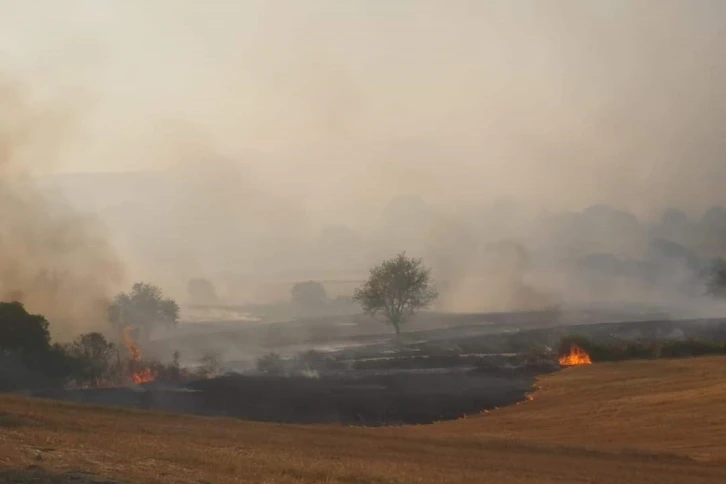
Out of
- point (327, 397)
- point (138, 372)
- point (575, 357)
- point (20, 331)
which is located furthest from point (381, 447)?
point (575, 357)

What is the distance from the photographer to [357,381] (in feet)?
286

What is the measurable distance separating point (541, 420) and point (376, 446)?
2303 centimetres

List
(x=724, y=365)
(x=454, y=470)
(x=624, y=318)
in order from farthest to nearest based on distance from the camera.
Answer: (x=624, y=318) < (x=724, y=365) < (x=454, y=470)

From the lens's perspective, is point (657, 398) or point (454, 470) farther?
point (657, 398)

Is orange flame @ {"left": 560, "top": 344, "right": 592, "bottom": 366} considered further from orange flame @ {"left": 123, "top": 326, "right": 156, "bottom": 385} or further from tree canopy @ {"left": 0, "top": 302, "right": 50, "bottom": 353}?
tree canopy @ {"left": 0, "top": 302, "right": 50, "bottom": 353}

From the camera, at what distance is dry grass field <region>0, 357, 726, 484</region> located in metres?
20.3

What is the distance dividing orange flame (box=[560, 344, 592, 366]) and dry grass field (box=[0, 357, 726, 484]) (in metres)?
35.1

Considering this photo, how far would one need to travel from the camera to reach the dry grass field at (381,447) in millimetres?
20266

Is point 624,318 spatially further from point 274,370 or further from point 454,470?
point 454,470

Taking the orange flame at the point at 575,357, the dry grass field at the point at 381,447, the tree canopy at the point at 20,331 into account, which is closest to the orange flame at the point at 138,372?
the tree canopy at the point at 20,331

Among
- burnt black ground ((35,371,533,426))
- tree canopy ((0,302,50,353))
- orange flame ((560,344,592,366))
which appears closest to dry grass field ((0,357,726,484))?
burnt black ground ((35,371,533,426))

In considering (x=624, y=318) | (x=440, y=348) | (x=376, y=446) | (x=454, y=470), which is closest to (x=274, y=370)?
(x=440, y=348)

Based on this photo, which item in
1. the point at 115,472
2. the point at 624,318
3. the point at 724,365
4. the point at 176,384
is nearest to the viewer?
the point at 115,472

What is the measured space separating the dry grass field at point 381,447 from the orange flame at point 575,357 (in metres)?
35.1
